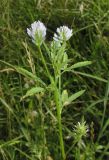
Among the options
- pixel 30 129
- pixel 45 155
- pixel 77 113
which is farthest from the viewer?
pixel 77 113

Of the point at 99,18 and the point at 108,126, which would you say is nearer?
the point at 108,126

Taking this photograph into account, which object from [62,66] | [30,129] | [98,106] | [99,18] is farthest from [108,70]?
[62,66]

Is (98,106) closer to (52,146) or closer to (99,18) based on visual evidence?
(52,146)

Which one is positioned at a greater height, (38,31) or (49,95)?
(38,31)

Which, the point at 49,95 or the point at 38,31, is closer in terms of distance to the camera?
the point at 38,31

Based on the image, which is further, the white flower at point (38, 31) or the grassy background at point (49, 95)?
the grassy background at point (49, 95)

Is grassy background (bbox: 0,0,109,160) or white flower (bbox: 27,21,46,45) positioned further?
grassy background (bbox: 0,0,109,160)

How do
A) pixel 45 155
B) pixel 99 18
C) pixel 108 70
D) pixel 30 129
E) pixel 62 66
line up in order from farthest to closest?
pixel 99 18, pixel 108 70, pixel 30 129, pixel 45 155, pixel 62 66

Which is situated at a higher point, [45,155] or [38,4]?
[38,4]
